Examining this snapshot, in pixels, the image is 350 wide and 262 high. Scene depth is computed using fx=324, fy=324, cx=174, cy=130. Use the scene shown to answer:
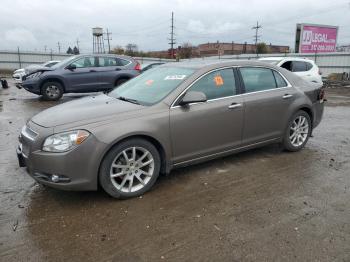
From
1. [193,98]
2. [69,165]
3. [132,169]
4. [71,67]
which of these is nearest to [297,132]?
[193,98]

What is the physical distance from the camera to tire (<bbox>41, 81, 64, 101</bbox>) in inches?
445

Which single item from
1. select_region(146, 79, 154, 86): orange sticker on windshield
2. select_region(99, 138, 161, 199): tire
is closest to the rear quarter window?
select_region(146, 79, 154, 86): orange sticker on windshield

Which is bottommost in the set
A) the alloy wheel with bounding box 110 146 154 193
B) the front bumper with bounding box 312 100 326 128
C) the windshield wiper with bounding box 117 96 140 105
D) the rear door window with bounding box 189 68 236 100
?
the alloy wheel with bounding box 110 146 154 193

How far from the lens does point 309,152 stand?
5480 millimetres

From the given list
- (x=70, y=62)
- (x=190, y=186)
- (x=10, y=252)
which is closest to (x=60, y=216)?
(x=10, y=252)

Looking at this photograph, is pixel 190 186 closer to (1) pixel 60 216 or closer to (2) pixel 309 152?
(1) pixel 60 216

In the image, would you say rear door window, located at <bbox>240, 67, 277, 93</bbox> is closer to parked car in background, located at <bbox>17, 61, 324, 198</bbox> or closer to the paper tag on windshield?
parked car in background, located at <bbox>17, 61, 324, 198</bbox>

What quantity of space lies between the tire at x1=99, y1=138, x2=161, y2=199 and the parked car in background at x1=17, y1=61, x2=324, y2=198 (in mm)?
12

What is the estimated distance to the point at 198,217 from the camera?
3.38 m

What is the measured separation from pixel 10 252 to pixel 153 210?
4.62ft

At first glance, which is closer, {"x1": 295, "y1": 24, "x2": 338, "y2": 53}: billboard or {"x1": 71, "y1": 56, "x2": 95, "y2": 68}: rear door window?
{"x1": 71, "y1": 56, "x2": 95, "y2": 68}: rear door window

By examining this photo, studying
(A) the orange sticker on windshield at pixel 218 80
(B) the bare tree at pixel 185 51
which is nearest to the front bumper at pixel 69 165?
(A) the orange sticker on windshield at pixel 218 80

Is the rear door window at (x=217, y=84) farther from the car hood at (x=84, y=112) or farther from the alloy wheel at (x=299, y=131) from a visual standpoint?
the alloy wheel at (x=299, y=131)

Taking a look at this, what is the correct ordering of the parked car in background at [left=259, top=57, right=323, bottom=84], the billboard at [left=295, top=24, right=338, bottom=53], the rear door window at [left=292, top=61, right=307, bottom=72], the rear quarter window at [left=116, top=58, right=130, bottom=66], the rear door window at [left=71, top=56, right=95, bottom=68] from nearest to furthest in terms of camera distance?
the rear door window at [left=71, top=56, right=95, bottom=68], the parked car in background at [left=259, top=57, right=323, bottom=84], the rear door window at [left=292, top=61, right=307, bottom=72], the rear quarter window at [left=116, top=58, right=130, bottom=66], the billboard at [left=295, top=24, right=338, bottom=53]
